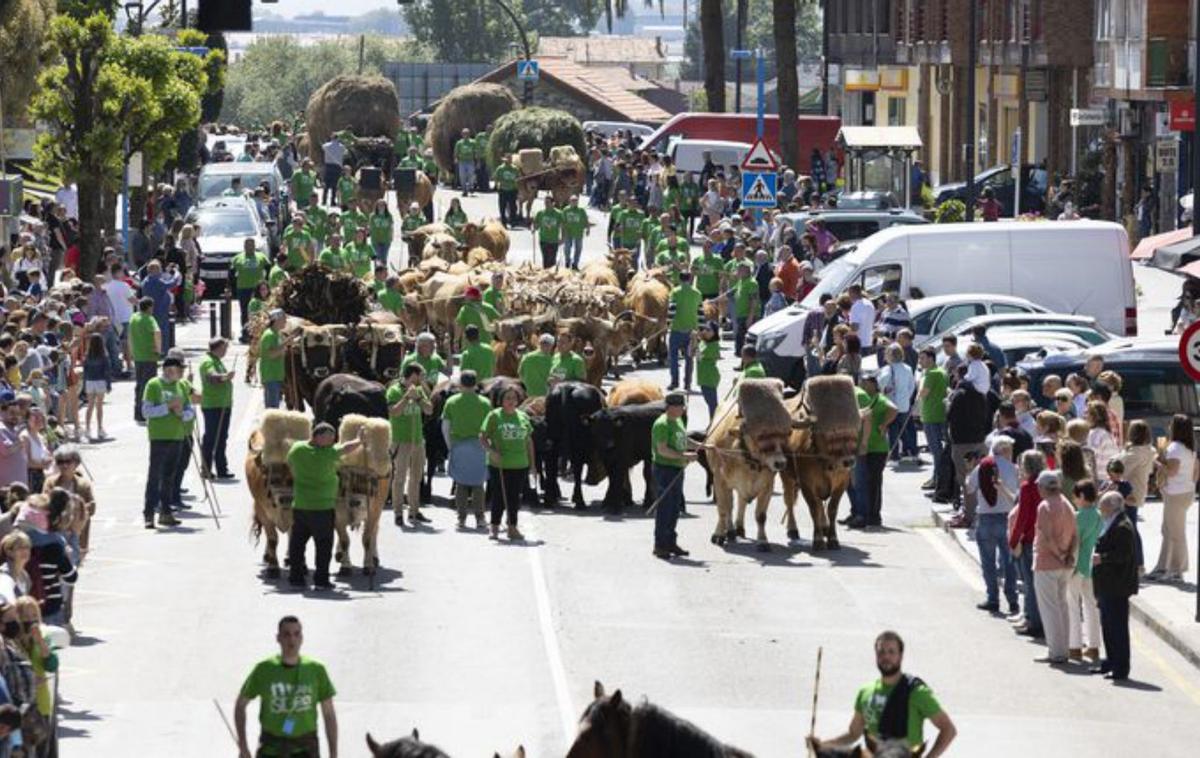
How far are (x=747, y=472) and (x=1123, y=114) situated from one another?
112 ft

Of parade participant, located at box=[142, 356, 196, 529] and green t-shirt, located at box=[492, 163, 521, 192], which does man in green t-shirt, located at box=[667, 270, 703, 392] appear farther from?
green t-shirt, located at box=[492, 163, 521, 192]

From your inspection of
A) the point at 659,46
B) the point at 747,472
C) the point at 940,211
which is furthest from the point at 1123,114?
the point at 659,46

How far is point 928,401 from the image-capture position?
28.8 metres

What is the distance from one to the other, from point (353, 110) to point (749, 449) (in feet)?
150

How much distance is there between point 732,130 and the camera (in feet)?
227

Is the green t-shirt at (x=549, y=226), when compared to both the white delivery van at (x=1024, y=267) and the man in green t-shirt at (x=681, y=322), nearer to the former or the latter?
the white delivery van at (x=1024, y=267)

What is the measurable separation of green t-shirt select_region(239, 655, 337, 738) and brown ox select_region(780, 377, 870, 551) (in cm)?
1110

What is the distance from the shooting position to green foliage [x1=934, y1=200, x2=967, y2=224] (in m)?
53.7

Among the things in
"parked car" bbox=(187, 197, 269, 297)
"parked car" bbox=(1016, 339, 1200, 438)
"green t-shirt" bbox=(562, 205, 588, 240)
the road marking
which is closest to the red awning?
"parked car" bbox=(1016, 339, 1200, 438)

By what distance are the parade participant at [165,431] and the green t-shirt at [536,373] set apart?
3.92 metres

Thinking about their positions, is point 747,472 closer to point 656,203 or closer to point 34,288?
point 34,288

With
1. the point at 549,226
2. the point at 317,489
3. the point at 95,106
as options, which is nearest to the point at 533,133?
the point at 549,226

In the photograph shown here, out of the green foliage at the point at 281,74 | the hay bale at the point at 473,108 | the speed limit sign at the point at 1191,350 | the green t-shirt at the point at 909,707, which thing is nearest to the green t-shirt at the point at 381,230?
the hay bale at the point at 473,108

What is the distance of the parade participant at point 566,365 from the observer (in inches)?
1126
